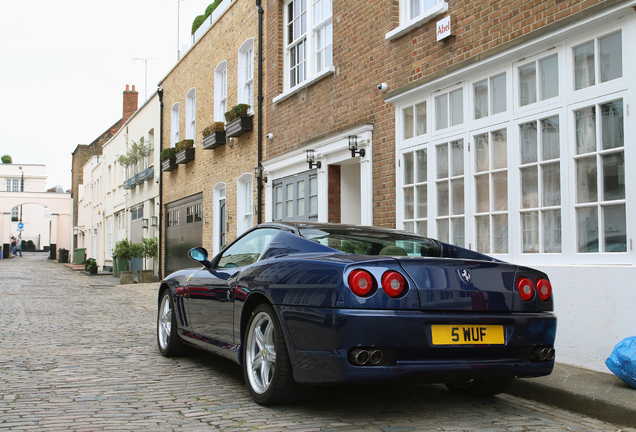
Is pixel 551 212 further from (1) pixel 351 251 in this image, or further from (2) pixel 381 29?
(2) pixel 381 29

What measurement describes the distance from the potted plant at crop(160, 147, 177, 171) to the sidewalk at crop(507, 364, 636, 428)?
52.9 feet

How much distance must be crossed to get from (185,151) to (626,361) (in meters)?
15.2

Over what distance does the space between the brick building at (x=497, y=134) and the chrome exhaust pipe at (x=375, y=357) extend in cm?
268

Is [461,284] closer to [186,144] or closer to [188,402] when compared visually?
[188,402]


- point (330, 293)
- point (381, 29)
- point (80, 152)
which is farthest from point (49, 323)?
point (80, 152)

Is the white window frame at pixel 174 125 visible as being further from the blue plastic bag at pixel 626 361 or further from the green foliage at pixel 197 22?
the blue plastic bag at pixel 626 361

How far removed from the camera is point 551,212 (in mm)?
6074

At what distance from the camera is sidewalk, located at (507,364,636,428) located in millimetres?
4012

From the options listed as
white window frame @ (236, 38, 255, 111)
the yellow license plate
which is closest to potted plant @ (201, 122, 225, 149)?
white window frame @ (236, 38, 255, 111)

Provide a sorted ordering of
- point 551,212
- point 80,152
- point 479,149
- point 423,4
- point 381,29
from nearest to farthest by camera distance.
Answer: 1. point 551,212
2. point 479,149
3. point 423,4
4. point 381,29
5. point 80,152

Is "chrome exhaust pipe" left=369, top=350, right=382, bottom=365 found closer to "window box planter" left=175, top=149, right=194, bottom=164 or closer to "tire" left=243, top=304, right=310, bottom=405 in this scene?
"tire" left=243, top=304, right=310, bottom=405

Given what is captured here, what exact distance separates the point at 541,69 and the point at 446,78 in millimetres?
1429

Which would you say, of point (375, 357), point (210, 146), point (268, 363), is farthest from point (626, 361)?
point (210, 146)

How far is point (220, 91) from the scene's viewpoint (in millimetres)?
16531
